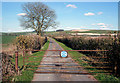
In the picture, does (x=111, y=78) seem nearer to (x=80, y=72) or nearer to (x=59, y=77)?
(x=80, y=72)

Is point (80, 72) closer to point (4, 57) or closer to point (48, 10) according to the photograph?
point (4, 57)

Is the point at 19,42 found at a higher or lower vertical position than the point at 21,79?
higher

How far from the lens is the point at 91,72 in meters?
7.17

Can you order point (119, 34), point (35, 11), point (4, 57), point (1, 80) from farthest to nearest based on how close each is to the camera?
point (35, 11) < point (119, 34) < point (4, 57) < point (1, 80)

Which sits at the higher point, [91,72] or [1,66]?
[1,66]

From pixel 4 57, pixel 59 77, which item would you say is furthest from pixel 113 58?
pixel 4 57

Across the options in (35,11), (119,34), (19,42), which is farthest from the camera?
(35,11)

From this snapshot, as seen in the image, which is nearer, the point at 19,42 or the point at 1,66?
the point at 1,66

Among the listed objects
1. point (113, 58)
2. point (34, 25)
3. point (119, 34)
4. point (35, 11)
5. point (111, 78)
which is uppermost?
point (35, 11)

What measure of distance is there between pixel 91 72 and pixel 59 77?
2.18m

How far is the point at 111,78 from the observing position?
625cm

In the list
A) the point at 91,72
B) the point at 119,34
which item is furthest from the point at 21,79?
the point at 119,34

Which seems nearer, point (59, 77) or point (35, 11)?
point (59, 77)

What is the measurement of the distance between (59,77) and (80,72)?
1609 millimetres
